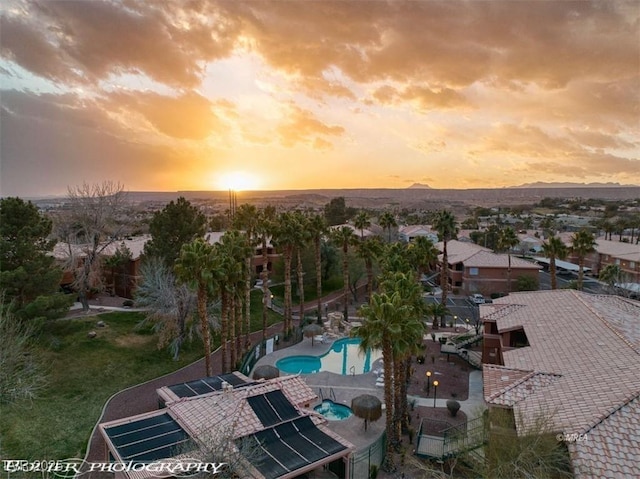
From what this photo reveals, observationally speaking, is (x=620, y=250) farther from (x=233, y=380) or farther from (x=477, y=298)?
(x=233, y=380)

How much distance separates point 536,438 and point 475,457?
4191 mm

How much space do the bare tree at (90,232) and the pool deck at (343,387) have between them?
2019 centimetres

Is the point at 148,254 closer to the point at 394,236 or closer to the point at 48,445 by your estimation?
the point at 48,445

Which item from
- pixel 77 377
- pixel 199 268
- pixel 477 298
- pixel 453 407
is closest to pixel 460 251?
pixel 477 298

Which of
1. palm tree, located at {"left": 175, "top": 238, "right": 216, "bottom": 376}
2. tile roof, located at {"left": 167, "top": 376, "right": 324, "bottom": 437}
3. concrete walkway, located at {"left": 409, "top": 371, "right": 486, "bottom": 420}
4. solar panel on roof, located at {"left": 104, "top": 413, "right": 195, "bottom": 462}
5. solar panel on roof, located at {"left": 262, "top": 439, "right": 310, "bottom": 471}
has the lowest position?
concrete walkway, located at {"left": 409, "top": 371, "right": 486, "bottom": 420}

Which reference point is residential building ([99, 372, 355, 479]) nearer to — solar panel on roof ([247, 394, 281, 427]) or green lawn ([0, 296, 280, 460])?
solar panel on roof ([247, 394, 281, 427])

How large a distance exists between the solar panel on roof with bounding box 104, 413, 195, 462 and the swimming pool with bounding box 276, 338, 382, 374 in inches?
583

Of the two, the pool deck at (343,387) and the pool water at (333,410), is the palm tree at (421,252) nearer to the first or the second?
the pool deck at (343,387)

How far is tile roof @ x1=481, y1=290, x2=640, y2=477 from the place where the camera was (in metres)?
13.6

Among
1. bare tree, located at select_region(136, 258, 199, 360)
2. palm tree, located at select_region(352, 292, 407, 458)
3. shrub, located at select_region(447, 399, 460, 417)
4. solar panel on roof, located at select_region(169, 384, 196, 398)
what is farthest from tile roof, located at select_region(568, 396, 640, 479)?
bare tree, located at select_region(136, 258, 199, 360)

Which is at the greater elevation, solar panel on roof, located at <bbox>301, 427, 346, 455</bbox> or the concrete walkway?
solar panel on roof, located at <bbox>301, 427, 346, 455</bbox>

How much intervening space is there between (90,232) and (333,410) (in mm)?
30789

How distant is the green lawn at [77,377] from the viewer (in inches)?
786

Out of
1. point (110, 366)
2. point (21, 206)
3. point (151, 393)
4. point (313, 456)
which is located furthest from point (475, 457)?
point (21, 206)
